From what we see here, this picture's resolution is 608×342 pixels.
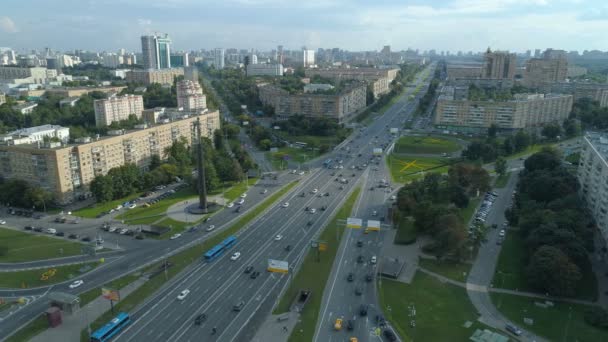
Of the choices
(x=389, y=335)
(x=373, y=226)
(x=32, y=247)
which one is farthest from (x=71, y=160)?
(x=389, y=335)

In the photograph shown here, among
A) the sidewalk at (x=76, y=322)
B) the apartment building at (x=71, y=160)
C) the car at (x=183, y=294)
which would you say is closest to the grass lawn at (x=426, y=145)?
the apartment building at (x=71, y=160)

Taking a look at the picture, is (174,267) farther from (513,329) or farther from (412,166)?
(412,166)

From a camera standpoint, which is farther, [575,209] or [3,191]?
[3,191]

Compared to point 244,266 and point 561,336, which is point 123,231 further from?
point 561,336

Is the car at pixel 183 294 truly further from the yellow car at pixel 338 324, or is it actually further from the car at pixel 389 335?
the car at pixel 389 335

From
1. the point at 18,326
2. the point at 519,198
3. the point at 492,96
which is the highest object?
the point at 492,96

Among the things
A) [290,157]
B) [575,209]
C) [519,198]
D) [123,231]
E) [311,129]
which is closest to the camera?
[575,209]

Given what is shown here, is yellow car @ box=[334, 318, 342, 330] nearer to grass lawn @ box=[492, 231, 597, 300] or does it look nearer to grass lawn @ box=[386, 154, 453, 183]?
grass lawn @ box=[492, 231, 597, 300]

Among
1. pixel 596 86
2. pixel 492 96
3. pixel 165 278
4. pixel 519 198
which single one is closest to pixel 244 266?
pixel 165 278
